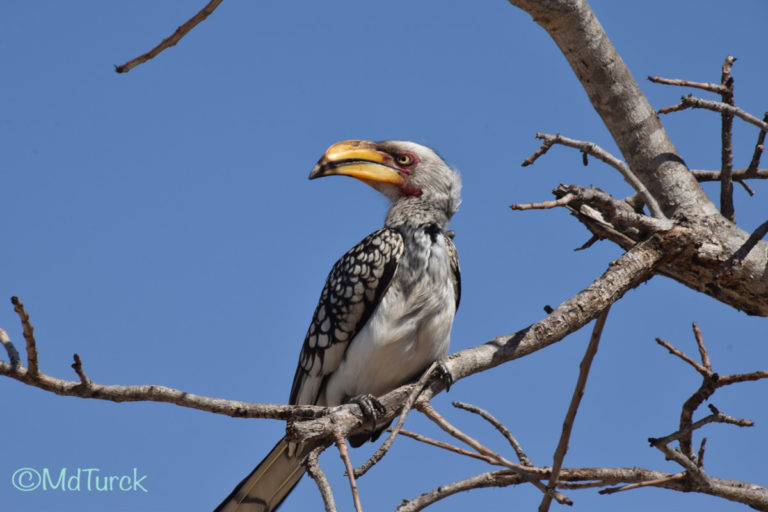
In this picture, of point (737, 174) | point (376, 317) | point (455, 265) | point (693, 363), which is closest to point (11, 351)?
point (376, 317)

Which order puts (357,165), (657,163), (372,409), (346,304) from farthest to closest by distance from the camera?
(357,165)
(346,304)
(657,163)
(372,409)

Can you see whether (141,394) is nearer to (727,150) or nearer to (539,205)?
(539,205)

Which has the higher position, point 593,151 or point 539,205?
point 593,151

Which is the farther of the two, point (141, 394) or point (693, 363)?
point (693, 363)

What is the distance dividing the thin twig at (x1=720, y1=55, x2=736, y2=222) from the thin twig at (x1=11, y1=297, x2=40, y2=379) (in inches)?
126

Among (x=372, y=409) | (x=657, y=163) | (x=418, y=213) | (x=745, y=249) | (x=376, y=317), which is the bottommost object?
(x=372, y=409)

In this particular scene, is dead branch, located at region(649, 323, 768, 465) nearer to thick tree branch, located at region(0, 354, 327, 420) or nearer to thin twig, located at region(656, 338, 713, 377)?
thin twig, located at region(656, 338, 713, 377)

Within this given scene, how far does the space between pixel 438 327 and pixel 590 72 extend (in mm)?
1717

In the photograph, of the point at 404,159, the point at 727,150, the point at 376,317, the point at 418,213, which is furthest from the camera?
the point at 404,159

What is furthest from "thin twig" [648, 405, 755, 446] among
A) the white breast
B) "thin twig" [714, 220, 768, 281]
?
the white breast

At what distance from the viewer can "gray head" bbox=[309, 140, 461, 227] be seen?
5355 mm

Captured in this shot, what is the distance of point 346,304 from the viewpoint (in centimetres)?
498

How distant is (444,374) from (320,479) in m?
1.20

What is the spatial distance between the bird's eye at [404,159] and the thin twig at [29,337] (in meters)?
3.35
